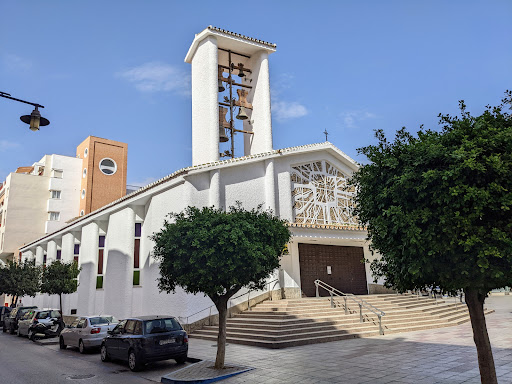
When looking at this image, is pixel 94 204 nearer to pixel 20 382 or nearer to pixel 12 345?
pixel 12 345

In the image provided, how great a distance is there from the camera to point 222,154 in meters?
21.0

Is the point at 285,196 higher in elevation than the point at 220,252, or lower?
Answer: higher

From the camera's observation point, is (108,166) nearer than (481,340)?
No

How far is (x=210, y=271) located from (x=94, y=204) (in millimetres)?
44139

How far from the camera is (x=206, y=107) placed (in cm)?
2102

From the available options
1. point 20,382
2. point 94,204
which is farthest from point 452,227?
point 94,204

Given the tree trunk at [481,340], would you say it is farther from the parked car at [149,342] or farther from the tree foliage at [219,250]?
the parked car at [149,342]

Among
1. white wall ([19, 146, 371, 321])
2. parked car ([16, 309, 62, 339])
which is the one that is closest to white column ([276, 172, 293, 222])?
white wall ([19, 146, 371, 321])

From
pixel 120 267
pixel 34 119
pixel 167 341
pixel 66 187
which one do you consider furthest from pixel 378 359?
pixel 66 187

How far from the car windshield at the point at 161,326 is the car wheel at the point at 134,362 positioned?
71cm

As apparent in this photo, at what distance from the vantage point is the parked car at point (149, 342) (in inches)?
434

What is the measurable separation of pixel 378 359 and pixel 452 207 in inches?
256

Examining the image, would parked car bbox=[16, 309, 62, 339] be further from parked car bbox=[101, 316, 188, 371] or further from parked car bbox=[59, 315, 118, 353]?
parked car bbox=[101, 316, 188, 371]

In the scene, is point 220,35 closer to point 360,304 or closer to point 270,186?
point 270,186
